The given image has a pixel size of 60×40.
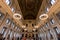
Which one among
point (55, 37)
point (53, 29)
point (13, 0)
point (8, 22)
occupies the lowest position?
point (55, 37)

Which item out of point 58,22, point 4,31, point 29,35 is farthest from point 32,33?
point 58,22

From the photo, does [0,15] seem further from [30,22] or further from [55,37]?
[30,22]

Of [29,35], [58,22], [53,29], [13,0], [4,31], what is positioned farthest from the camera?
[29,35]

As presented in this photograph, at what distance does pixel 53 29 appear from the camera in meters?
12.9

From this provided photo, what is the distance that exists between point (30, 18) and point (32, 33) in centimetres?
341

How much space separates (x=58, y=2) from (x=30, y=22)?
1748 centimetres

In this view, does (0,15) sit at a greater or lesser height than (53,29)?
greater

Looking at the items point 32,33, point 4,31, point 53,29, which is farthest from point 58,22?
point 32,33

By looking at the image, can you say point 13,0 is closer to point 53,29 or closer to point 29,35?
point 53,29

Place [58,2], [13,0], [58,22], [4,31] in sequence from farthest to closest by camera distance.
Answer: [4,31] < [13,0] < [58,22] < [58,2]

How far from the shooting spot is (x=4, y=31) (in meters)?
14.5

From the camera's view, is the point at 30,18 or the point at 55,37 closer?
the point at 55,37

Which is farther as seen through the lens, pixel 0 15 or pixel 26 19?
pixel 26 19

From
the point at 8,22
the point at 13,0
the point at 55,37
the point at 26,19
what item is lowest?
the point at 55,37
